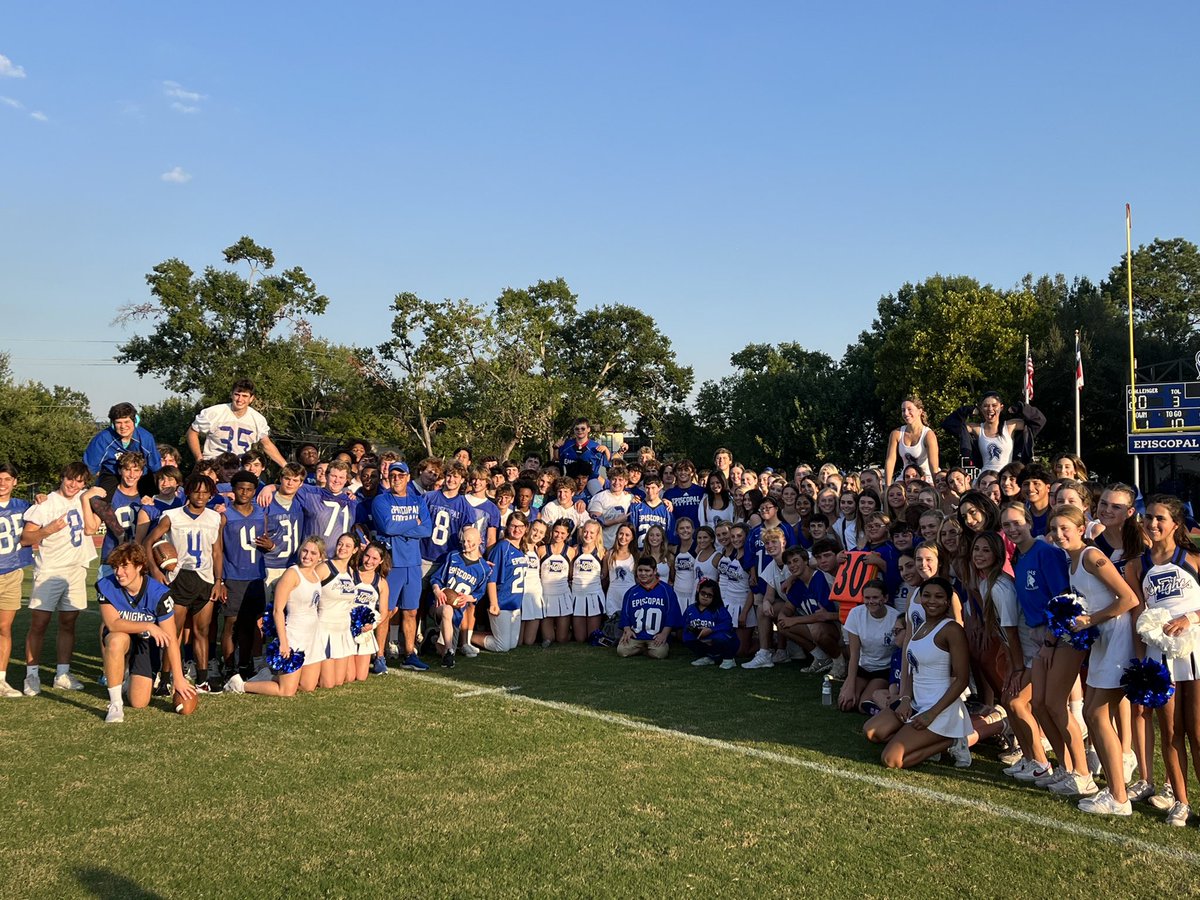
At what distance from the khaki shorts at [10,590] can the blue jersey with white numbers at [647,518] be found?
20.2 feet

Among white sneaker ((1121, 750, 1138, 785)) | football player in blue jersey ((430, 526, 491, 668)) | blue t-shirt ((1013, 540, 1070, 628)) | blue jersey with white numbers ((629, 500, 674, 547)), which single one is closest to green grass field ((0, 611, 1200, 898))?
white sneaker ((1121, 750, 1138, 785))

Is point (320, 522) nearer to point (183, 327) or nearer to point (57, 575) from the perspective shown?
point (57, 575)

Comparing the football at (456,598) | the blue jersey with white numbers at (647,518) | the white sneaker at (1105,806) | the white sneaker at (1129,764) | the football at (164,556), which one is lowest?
the white sneaker at (1105,806)

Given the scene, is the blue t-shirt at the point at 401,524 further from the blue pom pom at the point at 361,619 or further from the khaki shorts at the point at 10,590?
the khaki shorts at the point at 10,590

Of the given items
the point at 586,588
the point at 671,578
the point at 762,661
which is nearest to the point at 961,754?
the point at 762,661

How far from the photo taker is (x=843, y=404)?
45938 mm

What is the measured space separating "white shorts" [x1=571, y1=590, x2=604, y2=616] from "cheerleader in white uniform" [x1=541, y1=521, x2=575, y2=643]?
3cm

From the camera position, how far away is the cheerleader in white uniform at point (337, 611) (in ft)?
26.1

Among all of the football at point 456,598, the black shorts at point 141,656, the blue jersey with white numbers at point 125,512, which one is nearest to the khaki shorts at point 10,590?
the blue jersey with white numbers at point 125,512

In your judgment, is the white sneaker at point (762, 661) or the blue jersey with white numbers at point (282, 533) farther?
the white sneaker at point (762, 661)

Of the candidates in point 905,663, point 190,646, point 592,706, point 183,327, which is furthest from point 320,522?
point 183,327

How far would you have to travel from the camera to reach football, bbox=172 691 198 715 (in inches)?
274

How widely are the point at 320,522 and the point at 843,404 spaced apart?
40036 millimetres

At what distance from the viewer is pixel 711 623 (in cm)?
930
